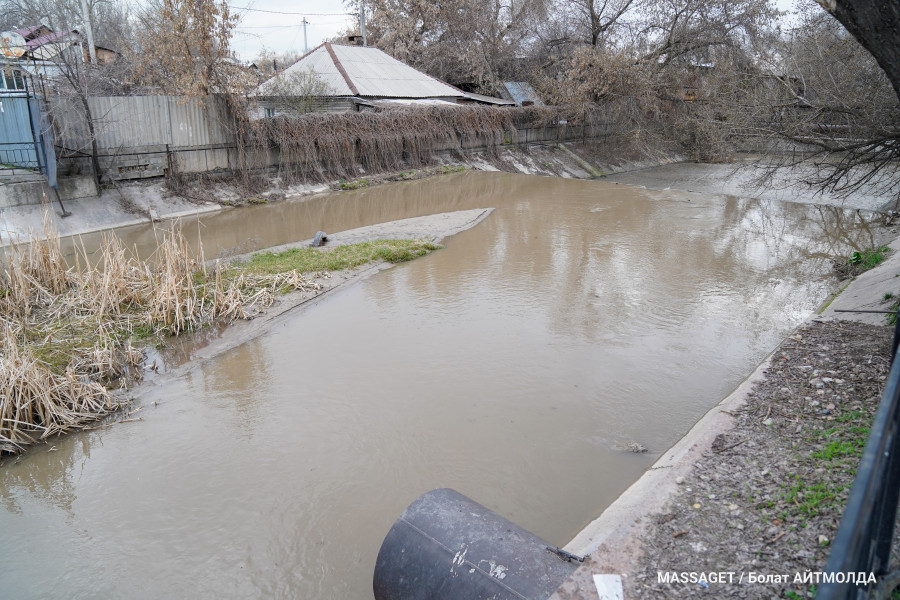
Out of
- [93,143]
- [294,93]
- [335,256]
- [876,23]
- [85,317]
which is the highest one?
[294,93]

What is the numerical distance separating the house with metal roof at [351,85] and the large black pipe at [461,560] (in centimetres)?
1880

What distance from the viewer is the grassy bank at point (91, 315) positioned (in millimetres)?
5961

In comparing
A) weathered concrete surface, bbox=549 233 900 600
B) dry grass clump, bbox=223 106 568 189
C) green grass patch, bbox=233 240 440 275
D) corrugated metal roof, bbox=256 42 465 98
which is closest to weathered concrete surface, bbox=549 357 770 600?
weathered concrete surface, bbox=549 233 900 600

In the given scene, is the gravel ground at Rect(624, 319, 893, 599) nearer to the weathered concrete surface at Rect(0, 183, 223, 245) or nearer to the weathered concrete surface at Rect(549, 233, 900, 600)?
the weathered concrete surface at Rect(549, 233, 900, 600)

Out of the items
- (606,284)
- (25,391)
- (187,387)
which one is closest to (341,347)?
(187,387)

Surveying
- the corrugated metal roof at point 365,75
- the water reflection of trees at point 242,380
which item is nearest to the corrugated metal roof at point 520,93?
the corrugated metal roof at point 365,75

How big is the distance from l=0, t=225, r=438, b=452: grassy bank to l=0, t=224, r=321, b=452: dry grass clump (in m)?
0.01

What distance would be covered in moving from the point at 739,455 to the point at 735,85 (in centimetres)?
900

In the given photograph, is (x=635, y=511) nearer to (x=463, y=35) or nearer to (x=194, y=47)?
(x=194, y=47)

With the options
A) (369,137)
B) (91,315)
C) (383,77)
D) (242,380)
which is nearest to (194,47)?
(369,137)

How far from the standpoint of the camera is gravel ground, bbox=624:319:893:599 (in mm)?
3260

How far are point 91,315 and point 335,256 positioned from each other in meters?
4.42

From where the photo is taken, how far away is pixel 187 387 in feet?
22.9

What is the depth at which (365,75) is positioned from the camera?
940 inches
